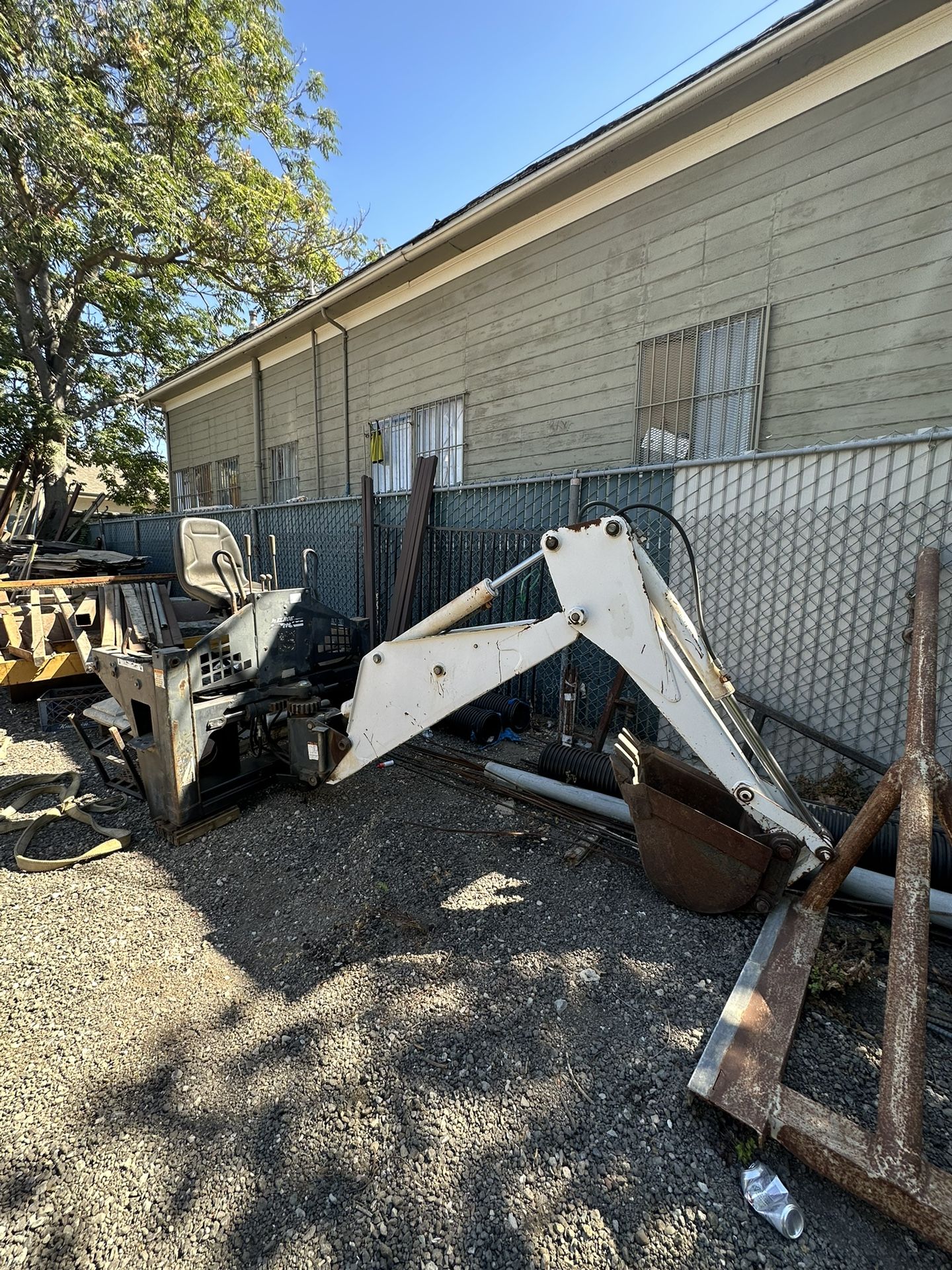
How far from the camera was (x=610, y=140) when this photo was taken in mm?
4703

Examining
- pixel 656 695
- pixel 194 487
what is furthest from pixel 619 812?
pixel 194 487

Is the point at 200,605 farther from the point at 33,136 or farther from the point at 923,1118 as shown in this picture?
the point at 33,136

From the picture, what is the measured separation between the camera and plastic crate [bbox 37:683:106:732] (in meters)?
4.98

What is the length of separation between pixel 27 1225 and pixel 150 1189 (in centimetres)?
27

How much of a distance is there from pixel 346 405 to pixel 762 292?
6.24 meters

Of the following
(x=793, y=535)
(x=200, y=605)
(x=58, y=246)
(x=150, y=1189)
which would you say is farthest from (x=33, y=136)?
(x=150, y=1189)

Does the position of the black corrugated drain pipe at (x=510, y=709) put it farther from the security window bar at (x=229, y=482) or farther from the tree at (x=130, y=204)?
the tree at (x=130, y=204)

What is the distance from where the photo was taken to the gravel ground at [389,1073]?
4.13 ft

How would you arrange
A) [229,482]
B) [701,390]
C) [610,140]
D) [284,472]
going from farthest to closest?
[229,482] → [284,472] → [701,390] → [610,140]

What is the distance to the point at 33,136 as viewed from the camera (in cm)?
993

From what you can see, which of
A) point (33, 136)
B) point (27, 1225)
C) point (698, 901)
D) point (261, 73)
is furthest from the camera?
point (261, 73)

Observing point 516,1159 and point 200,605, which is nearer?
point 516,1159

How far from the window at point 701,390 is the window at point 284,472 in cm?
683

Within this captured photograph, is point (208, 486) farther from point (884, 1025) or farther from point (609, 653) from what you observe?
point (884, 1025)
